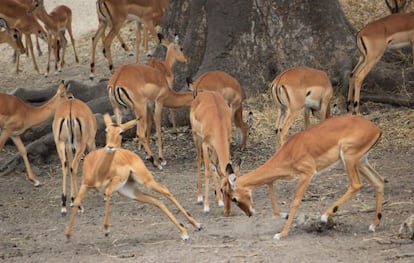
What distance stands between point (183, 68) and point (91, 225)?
4.12 m

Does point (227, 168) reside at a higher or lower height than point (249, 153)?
higher

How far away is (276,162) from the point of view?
24.3 feet

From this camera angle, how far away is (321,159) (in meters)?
7.34

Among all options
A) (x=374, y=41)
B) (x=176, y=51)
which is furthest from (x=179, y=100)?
(x=374, y=41)

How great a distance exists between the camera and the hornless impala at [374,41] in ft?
35.8

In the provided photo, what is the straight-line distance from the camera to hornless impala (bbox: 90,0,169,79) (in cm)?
1328

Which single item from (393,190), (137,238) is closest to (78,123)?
(137,238)

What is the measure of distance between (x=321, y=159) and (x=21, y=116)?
367 cm

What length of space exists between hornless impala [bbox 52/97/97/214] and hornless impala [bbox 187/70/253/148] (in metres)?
1.34

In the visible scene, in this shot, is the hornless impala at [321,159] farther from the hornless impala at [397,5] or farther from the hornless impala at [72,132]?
the hornless impala at [397,5]

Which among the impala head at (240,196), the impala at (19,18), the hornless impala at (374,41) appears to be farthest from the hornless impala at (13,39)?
the impala head at (240,196)

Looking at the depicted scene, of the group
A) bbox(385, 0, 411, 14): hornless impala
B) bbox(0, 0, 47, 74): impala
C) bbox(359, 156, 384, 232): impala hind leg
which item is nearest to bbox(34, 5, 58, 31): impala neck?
bbox(0, 0, 47, 74): impala

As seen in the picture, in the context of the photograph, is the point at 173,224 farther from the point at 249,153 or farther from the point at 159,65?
the point at 159,65

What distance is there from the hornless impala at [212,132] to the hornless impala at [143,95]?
1.26 metres
